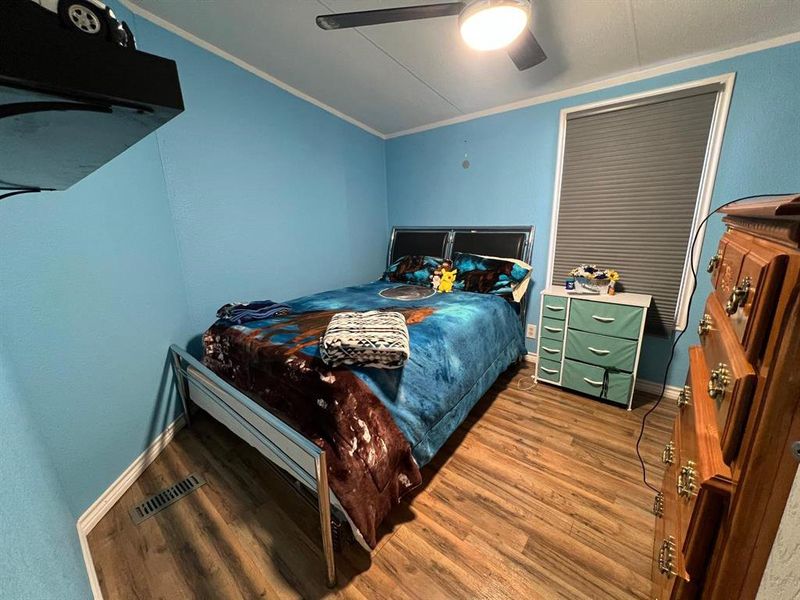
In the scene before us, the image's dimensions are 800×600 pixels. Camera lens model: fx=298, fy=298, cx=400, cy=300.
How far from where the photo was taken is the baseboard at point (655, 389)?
7.45ft

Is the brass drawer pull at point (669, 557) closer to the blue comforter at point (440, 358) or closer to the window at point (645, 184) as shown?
the blue comforter at point (440, 358)

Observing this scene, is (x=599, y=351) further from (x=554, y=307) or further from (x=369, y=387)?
(x=369, y=387)

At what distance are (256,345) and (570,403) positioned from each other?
2.25 meters

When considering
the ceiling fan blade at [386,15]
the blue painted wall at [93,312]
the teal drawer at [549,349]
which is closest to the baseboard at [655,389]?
the teal drawer at [549,349]

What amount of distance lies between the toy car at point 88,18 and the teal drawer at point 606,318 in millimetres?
2549

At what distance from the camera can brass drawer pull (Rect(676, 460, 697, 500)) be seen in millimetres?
677

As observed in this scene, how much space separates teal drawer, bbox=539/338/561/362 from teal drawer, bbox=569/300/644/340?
211mm

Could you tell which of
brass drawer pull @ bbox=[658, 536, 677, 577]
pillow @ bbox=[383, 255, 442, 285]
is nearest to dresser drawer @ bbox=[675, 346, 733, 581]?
brass drawer pull @ bbox=[658, 536, 677, 577]

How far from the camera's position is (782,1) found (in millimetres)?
1456

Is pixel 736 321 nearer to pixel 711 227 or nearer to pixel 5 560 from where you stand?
pixel 5 560

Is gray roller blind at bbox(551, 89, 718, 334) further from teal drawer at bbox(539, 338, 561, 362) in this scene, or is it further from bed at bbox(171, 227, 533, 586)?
bed at bbox(171, 227, 533, 586)

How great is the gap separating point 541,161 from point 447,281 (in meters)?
1.32

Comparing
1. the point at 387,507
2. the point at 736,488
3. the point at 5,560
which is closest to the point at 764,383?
the point at 736,488

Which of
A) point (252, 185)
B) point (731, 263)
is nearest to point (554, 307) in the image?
point (731, 263)
